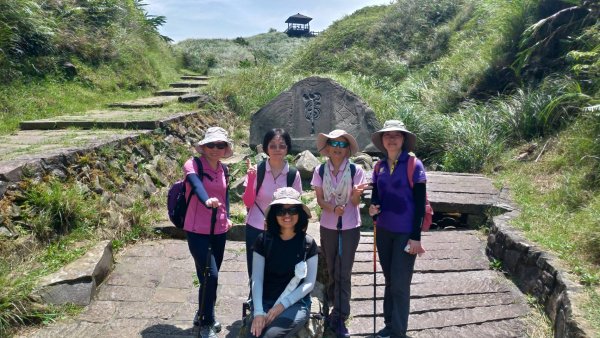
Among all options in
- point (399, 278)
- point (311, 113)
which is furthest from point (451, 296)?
point (311, 113)

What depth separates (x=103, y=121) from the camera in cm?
783

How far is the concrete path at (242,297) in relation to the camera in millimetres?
4035

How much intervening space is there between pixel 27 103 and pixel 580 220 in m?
8.60

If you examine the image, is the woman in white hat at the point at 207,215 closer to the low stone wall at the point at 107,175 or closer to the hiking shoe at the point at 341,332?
the hiking shoe at the point at 341,332

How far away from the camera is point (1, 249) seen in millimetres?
4191

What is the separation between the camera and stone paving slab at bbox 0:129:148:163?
5230 millimetres

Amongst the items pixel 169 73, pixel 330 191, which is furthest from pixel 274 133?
pixel 169 73

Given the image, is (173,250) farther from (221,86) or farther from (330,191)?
(221,86)

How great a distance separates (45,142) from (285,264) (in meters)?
4.48

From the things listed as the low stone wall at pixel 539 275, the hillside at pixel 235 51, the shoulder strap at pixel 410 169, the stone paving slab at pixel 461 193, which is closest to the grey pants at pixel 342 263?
the shoulder strap at pixel 410 169

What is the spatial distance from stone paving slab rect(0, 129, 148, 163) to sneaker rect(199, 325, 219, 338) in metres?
2.49

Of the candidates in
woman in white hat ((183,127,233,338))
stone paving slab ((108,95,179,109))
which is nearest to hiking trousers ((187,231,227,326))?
woman in white hat ((183,127,233,338))

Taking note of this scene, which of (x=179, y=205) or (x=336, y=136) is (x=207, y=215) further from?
(x=336, y=136)

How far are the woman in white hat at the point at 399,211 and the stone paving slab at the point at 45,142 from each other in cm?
353
